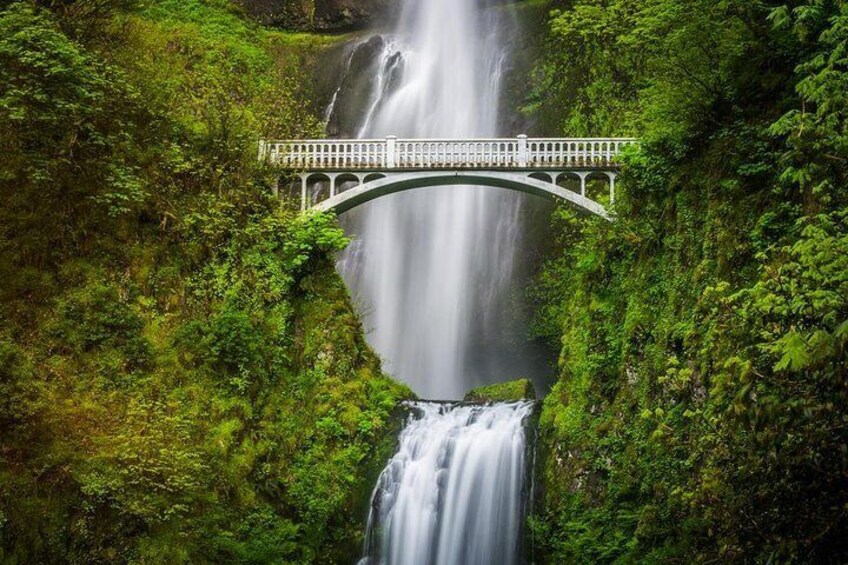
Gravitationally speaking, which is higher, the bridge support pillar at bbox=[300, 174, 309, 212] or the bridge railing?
the bridge railing

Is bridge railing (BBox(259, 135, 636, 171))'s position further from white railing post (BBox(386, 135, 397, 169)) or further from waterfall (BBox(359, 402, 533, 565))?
waterfall (BBox(359, 402, 533, 565))

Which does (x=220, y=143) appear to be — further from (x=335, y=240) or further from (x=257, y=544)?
(x=257, y=544)

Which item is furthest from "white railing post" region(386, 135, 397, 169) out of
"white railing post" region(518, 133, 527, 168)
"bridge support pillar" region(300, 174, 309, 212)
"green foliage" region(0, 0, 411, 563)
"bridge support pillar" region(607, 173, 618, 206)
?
"bridge support pillar" region(607, 173, 618, 206)

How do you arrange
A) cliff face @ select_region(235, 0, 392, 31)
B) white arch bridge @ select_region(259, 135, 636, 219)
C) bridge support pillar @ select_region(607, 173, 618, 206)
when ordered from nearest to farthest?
bridge support pillar @ select_region(607, 173, 618, 206), white arch bridge @ select_region(259, 135, 636, 219), cliff face @ select_region(235, 0, 392, 31)

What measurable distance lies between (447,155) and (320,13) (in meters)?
17.0

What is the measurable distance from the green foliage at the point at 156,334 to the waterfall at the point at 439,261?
22.4 ft

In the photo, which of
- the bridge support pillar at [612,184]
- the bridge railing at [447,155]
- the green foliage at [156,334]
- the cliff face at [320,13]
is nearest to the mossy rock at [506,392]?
the green foliage at [156,334]

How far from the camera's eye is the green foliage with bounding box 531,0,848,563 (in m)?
5.92

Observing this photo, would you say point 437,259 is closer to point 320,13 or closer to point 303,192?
point 303,192

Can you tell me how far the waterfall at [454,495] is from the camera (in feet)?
46.0

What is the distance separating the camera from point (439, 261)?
2498cm

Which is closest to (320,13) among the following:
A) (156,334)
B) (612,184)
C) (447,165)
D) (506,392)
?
(447,165)

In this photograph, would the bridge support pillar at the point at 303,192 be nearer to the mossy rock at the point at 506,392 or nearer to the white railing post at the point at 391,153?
the white railing post at the point at 391,153

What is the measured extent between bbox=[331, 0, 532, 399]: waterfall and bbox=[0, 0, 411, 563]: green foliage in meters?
6.82
